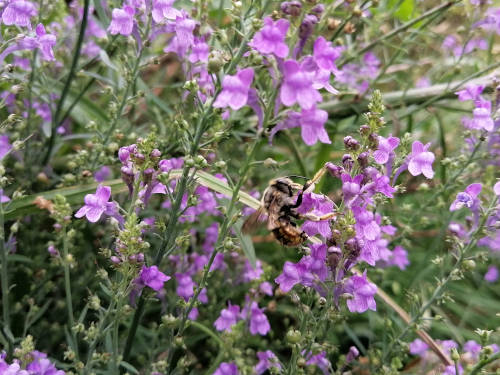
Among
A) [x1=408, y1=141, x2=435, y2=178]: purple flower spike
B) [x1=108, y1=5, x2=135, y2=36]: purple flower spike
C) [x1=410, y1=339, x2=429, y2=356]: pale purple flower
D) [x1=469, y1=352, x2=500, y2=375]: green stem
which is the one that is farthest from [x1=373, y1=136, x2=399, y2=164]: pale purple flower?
[x1=410, y1=339, x2=429, y2=356]: pale purple flower

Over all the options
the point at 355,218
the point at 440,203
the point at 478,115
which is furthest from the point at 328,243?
the point at 440,203

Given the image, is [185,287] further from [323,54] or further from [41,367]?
[323,54]

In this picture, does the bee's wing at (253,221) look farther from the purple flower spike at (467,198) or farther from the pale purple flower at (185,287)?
the purple flower spike at (467,198)

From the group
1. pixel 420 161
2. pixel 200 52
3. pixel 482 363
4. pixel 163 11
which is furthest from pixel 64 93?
pixel 482 363

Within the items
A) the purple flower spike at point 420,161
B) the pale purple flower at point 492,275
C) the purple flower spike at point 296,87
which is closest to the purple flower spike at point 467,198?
the purple flower spike at point 420,161

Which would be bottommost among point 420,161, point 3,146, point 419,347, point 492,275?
point 492,275
